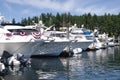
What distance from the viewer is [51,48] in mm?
55094

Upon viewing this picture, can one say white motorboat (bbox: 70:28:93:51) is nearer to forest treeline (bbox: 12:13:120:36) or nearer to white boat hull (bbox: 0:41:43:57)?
white boat hull (bbox: 0:41:43:57)

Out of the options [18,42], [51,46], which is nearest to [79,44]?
[51,46]

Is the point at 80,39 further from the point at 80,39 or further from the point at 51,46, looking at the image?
the point at 51,46

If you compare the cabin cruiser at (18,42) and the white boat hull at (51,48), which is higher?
the cabin cruiser at (18,42)

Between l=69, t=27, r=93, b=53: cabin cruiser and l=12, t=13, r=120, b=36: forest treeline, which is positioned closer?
l=69, t=27, r=93, b=53: cabin cruiser

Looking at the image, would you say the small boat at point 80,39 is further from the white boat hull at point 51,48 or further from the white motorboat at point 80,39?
the white boat hull at point 51,48

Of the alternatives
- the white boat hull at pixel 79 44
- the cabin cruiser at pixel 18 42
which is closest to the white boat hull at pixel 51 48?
the cabin cruiser at pixel 18 42

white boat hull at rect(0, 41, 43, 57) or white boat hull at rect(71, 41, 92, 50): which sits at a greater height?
white boat hull at rect(0, 41, 43, 57)

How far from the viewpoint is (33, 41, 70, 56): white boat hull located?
175 feet

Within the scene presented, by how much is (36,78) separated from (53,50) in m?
24.2

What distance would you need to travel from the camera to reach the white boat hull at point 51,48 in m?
53.2

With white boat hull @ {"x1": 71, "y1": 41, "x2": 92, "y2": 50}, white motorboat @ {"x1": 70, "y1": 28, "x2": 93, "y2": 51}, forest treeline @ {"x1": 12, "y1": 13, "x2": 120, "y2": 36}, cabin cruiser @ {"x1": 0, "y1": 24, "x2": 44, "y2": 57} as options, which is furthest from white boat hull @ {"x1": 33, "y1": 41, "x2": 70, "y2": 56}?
forest treeline @ {"x1": 12, "y1": 13, "x2": 120, "y2": 36}

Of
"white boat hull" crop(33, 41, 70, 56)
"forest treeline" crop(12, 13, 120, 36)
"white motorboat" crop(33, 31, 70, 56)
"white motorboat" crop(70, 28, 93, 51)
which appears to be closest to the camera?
"white motorboat" crop(33, 31, 70, 56)

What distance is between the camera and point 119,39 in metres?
161
